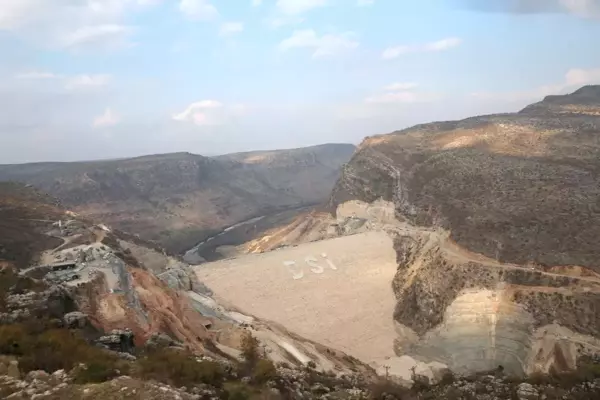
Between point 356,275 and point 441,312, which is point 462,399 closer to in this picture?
point 441,312

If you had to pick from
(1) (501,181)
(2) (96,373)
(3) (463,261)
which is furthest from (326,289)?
(2) (96,373)

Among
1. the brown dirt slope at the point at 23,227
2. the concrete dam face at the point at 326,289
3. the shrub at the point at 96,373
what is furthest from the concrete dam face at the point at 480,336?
the brown dirt slope at the point at 23,227

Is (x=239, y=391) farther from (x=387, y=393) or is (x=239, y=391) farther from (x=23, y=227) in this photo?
(x=23, y=227)

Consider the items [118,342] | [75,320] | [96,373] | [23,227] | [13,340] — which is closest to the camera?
[96,373]

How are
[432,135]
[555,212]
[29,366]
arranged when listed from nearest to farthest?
[29,366]
[555,212]
[432,135]

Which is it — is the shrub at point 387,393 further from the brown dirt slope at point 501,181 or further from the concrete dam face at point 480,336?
the brown dirt slope at point 501,181

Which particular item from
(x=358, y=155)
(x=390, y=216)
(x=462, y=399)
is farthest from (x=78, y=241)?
(x=358, y=155)

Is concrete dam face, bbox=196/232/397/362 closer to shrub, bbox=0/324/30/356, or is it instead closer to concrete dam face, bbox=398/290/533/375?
concrete dam face, bbox=398/290/533/375
